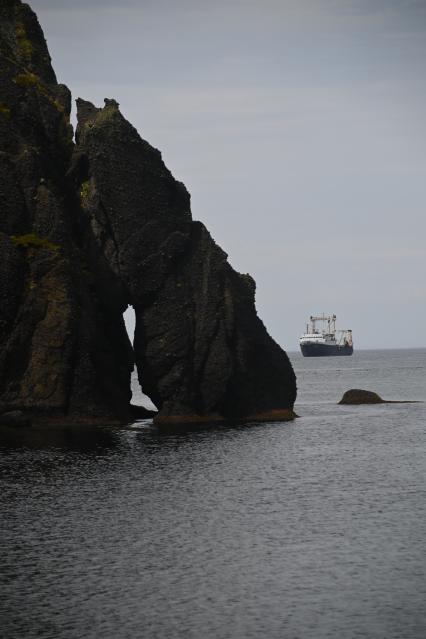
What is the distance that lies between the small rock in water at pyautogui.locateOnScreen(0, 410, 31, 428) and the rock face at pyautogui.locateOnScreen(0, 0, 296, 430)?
2.73m

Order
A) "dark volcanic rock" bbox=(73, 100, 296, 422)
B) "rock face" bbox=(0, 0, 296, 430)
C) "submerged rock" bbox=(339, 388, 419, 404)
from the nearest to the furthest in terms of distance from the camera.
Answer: "rock face" bbox=(0, 0, 296, 430) < "dark volcanic rock" bbox=(73, 100, 296, 422) < "submerged rock" bbox=(339, 388, 419, 404)

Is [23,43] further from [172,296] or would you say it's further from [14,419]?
[14,419]

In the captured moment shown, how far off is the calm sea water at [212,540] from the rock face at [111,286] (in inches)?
637

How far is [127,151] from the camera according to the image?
87.2 m

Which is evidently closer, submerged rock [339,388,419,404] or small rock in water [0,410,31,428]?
small rock in water [0,410,31,428]

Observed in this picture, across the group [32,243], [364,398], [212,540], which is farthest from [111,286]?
[212,540]

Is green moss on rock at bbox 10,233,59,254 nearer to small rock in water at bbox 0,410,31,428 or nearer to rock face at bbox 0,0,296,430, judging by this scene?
rock face at bbox 0,0,296,430

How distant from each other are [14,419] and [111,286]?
1680 centimetres

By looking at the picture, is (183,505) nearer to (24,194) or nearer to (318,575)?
(318,575)

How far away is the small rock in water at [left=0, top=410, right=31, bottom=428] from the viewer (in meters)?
74.5

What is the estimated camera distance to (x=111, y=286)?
86312 mm

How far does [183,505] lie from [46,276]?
42.4m

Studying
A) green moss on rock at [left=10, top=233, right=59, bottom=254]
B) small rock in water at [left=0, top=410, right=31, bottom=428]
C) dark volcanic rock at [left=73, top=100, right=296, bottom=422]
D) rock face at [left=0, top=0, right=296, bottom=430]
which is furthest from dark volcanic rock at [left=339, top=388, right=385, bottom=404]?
small rock in water at [left=0, top=410, right=31, bottom=428]

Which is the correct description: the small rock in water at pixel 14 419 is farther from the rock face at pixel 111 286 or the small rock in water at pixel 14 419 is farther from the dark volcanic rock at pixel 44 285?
the rock face at pixel 111 286
